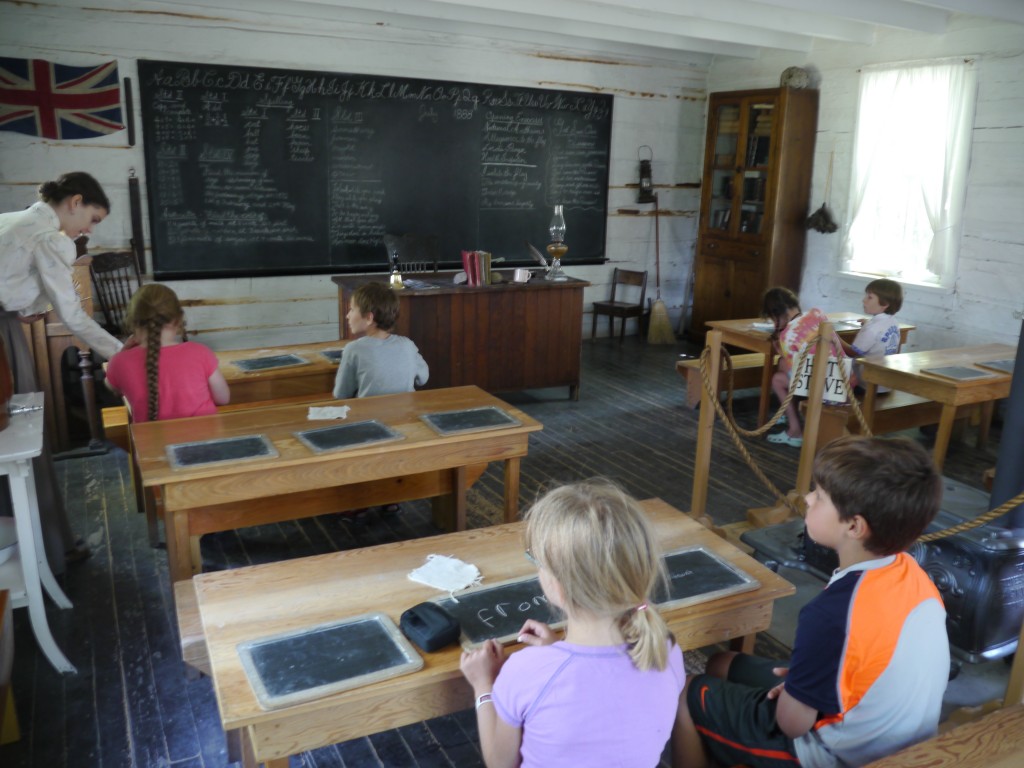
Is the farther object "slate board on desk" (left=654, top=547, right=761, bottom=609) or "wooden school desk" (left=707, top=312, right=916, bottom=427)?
"wooden school desk" (left=707, top=312, right=916, bottom=427)

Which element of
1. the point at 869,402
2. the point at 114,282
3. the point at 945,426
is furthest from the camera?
the point at 114,282

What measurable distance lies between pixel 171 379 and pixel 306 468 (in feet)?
2.64

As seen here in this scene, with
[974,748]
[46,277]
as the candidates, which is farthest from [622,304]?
[974,748]

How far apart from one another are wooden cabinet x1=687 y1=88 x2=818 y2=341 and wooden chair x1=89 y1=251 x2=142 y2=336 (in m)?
4.64

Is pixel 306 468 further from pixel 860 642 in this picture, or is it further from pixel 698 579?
pixel 860 642

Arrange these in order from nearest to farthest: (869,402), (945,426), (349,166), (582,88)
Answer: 1. (945,426)
2. (869,402)
3. (349,166)
4. (582,88)

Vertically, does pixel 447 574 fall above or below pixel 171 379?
below

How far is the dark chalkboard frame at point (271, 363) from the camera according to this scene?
3.74 meters

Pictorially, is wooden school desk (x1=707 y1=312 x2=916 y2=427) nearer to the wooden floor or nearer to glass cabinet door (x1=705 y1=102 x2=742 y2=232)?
the wooden floor

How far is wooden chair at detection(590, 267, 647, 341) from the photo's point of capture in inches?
285

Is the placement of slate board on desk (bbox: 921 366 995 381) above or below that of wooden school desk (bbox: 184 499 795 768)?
above

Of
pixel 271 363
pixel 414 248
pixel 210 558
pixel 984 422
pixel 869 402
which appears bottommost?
pixel 210 558

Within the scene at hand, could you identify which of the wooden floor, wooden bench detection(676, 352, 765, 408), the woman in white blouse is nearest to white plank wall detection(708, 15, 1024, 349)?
the wooden floor

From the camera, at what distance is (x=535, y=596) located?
70.7 inches
